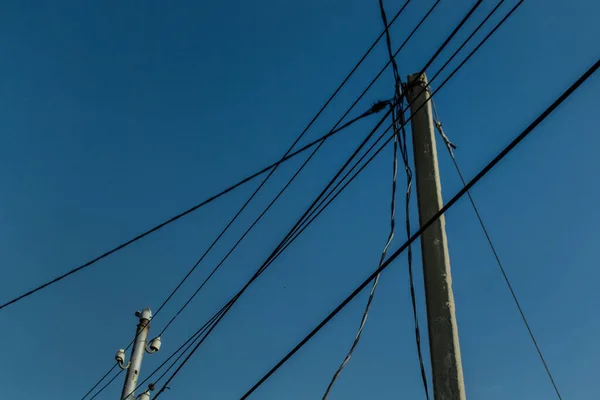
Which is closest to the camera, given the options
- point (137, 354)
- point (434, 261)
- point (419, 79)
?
point (434, 261)

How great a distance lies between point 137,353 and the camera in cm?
1006

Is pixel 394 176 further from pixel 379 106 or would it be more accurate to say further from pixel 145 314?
pixel 145 314

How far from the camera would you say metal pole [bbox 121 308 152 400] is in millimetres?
9445

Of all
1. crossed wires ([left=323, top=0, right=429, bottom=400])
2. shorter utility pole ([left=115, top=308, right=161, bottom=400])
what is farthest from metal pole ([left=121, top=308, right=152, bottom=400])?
→ crossed wires ([left=323, top=0, right=429, bottom=400])

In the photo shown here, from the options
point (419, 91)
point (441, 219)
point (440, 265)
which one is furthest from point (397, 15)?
point (440, 265)

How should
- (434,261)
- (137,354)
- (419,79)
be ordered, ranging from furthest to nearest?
(137,354), (419,79), (434,261)

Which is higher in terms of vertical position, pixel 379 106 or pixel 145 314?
pixel 145 314

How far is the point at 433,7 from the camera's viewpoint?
5.18m

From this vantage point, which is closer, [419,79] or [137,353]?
[419,79]

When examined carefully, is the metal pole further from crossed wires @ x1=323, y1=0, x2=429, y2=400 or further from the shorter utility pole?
crossed wires @ x1=323, y1=0, x2=429, y2=400

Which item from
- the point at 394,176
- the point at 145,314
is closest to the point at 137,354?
the point at 145,314

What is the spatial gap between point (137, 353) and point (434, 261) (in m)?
7.78

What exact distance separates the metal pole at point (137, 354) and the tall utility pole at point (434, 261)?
7.26m

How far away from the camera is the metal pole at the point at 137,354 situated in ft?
31.0
